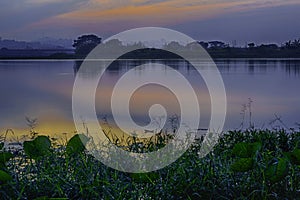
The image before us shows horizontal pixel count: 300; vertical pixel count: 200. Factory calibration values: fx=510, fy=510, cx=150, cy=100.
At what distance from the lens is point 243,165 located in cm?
273

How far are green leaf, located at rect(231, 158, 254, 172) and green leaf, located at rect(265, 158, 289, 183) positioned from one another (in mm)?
105

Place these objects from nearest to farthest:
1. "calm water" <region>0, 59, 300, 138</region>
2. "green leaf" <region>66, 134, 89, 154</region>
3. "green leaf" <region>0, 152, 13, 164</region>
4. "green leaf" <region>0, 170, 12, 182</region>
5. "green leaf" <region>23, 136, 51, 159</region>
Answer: "green leaf" <region>0, 170, 12, 182</region> → "green leaf" <region>0, 152, 13, 164</region> → "green leaf" <region>23, 136, 51, 159</region> → "green leaf" <region>66, 134, 89, 154</region> → "calm water" <region>0, 59, 300, 138</region>

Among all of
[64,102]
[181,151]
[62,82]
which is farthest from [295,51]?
[181,151]

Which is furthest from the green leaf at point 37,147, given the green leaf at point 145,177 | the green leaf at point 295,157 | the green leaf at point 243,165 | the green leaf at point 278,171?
the green leaf at point 295,157

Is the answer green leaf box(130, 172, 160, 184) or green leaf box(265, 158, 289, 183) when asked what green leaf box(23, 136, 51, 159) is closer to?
green leaf box(130, 172, 160, 184)

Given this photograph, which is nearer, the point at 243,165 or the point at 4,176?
the point at 4,176

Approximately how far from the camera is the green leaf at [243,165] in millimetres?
2715

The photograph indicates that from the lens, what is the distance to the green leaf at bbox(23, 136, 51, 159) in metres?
3.08

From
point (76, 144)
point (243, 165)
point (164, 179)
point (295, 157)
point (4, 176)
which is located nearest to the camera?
point (4, 176)

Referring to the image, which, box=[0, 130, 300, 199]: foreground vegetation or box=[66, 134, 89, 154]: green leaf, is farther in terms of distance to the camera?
box=[66, 134, 89, 154]: green leaf

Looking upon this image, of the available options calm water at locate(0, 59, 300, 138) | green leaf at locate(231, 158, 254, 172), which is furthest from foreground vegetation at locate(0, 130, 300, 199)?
calm water at locate(0, 59, 300, 138)

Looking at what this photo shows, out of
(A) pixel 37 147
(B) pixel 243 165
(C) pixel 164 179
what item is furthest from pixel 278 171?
(A) pixel 37 147

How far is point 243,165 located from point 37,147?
4.07ft

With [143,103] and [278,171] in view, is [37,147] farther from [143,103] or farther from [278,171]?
[143,103]
